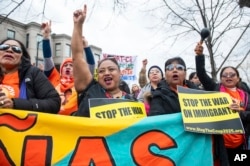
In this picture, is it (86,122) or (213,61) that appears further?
(213,61)

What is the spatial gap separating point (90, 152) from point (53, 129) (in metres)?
0.38

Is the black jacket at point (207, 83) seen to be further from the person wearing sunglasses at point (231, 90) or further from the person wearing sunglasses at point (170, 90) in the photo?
the person wearing sunglasses at point (170, 90)

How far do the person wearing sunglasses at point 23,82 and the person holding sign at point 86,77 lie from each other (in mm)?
265

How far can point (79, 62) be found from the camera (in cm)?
325

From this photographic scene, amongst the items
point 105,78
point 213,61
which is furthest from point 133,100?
point 213,61

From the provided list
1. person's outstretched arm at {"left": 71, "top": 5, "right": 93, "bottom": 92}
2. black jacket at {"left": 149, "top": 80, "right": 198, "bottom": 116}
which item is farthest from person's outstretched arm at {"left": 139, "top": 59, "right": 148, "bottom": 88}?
person's outstretched arm at {"left": 71, "top": 5, "right": 93, "bottom": 92}

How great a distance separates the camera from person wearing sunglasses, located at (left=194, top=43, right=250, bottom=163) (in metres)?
3.77

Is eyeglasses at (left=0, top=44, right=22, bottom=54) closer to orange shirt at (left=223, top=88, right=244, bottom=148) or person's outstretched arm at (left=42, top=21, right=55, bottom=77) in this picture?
person's outstretched arm at (left=42, top=21, right=55, bottom=77)

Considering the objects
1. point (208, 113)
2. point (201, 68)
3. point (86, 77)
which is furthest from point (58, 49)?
point (208, 113)

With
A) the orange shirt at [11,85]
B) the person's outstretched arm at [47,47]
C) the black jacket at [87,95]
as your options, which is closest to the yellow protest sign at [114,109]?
the black jacket at [87,95]

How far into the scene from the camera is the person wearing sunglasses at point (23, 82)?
10.5 ft

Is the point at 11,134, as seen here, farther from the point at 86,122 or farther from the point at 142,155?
the point at 142,155

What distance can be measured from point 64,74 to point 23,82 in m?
1.62

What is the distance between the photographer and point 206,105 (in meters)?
3.47
